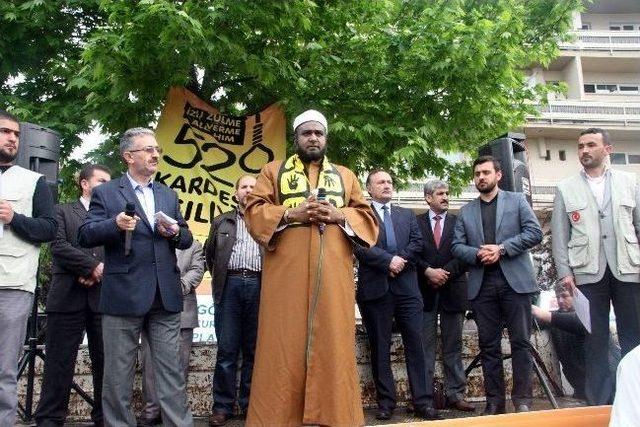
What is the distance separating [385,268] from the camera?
535 centimetres

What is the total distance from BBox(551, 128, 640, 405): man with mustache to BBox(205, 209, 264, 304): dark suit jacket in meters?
2.55

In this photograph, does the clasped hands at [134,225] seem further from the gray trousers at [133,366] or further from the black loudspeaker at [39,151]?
the black loudspeaker at [39,151]

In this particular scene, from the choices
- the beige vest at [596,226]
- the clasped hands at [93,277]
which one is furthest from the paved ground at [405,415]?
the beige vest at [596,226]

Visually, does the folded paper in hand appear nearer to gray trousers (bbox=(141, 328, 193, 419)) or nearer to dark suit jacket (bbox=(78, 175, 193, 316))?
dark suit jacket (bbox=(78, 175, 193, 316))

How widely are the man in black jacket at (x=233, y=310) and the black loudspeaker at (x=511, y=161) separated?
8.73 feet

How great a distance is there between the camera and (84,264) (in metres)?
4.79

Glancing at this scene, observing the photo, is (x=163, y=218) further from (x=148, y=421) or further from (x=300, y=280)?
(x=148, y=421)

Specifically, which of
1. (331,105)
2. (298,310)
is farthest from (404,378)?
(331,105)

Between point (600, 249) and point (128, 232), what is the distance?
3453 millimetres

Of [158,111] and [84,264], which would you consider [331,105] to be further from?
[84,264]

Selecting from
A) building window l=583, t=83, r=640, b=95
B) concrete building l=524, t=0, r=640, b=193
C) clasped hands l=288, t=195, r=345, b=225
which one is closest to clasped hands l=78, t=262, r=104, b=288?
clasped hands l=288, t=195, r=345, b=225

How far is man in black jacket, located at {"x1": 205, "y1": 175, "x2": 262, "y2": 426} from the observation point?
5.25 metres

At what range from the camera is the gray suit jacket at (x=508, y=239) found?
505cm

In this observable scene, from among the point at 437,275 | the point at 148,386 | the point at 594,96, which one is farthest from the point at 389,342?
the point at 594,96
